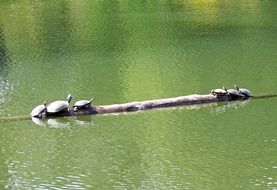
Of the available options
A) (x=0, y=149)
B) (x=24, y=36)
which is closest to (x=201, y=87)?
(x=0, y=149)

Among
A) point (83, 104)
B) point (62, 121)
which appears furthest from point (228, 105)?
point (62, 121)

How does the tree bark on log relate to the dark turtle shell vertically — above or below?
above

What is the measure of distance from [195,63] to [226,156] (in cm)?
1108

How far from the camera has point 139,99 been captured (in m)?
19.0

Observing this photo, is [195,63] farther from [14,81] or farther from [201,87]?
[14,81]

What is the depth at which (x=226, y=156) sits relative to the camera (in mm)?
13852

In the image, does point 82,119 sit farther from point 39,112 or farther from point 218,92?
point 218,92

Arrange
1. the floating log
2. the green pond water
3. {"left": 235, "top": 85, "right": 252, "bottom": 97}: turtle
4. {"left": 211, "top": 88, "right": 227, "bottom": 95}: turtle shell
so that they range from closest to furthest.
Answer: the green pond water < the floating log < {"left": 211, "top": 88, "right": 227, "bottom": 95}: turtle shell < {"left": 235, "top": 85, "right": 252, "bottom": 97}: turtle

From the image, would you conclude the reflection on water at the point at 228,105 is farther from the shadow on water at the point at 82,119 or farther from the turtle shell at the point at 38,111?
the turtle shell at the point at 38,111

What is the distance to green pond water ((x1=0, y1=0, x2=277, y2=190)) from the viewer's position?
42.0 feet

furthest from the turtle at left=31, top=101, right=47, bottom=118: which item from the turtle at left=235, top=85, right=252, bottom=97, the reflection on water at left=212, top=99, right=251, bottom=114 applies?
the turtle at left=235, top=85, right=252, bottom=97

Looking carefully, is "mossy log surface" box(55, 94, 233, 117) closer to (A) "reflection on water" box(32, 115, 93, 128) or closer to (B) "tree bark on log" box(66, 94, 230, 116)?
(B) "tree bark on log" box(66, 94, 230, 116)

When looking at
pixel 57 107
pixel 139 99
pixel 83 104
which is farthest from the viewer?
Result: pixel 139 99

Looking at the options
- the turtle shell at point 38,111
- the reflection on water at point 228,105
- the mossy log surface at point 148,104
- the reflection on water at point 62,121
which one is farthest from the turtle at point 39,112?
the reflection on water at point 228,105
